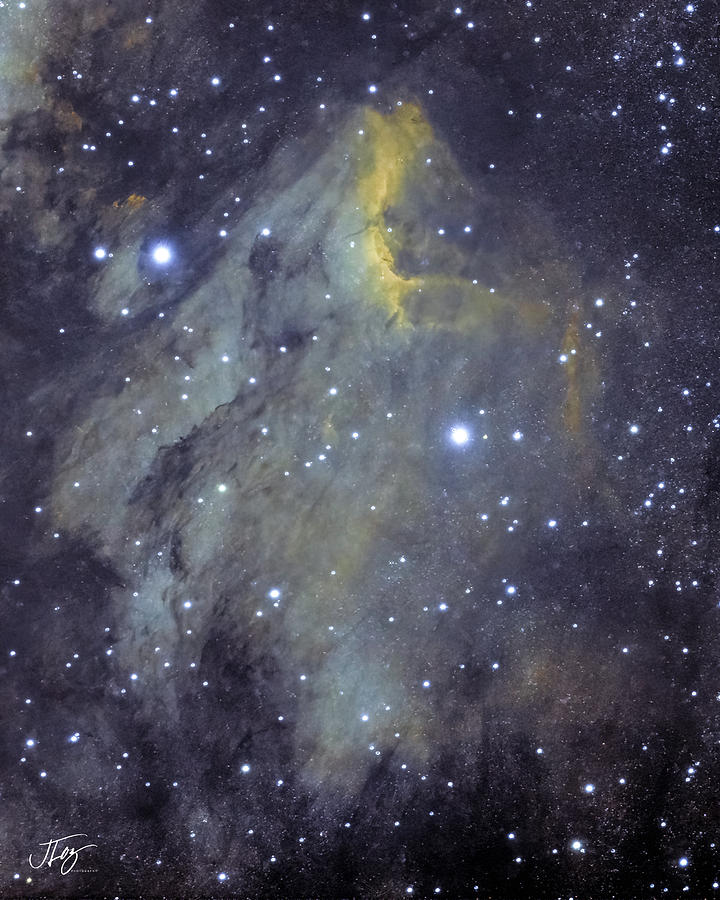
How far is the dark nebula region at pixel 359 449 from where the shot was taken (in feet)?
10.8

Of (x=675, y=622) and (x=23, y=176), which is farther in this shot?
(x=675, y=622)

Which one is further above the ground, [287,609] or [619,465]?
[619,465]

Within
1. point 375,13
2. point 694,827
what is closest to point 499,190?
point 375,13

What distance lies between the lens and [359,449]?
11.1 feet

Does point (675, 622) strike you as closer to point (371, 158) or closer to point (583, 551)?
point (583, 551)

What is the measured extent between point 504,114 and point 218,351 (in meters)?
1.87

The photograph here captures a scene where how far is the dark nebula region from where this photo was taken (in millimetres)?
3301

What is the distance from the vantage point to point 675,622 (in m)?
3.50
